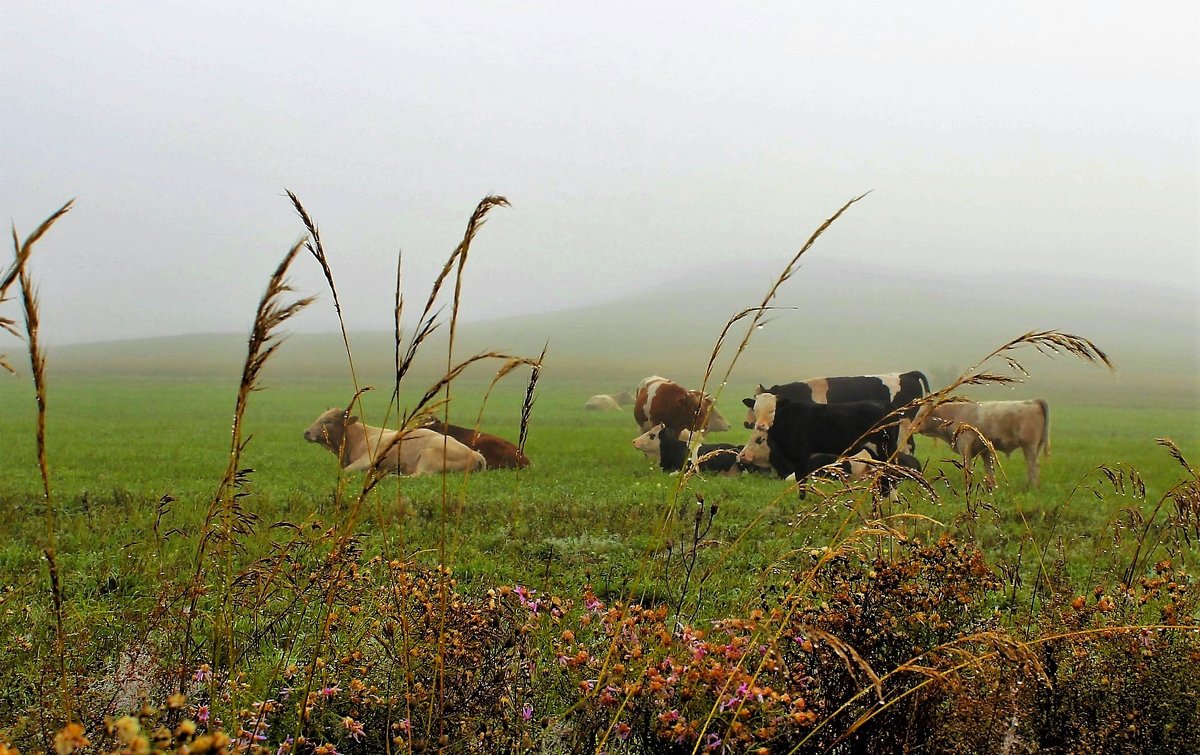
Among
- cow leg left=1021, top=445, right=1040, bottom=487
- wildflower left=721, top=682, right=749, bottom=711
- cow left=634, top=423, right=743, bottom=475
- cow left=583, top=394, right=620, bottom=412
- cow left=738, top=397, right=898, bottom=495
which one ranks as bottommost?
cow left=583, top=394, right=620, bottom=412

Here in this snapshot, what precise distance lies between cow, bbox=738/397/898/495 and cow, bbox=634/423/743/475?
2.33 ft

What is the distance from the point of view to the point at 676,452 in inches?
618

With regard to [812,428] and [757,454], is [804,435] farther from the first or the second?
[757,454]

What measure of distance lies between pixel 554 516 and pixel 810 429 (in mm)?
5773

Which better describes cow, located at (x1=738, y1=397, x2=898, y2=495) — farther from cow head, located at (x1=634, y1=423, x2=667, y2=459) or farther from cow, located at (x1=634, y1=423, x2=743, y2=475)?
cow head, located at (x1=634, y1=423, x2=667, y2=459)

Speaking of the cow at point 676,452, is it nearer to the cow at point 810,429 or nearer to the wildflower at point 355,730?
the cow at point 810,429

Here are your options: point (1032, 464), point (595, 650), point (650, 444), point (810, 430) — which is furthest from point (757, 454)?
point (595, 650)

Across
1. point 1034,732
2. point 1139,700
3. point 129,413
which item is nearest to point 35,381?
point 1034,732

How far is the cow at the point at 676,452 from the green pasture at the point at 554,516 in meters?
0.48

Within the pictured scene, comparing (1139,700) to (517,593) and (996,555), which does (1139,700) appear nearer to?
(517,593)

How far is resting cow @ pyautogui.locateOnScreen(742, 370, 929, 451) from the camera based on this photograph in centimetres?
1570

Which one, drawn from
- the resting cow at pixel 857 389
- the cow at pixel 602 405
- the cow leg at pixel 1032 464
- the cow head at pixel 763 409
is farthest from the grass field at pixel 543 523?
the cow at pixel 602 405

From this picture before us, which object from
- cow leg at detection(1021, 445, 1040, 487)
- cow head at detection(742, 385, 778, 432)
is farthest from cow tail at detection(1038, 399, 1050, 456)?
cow head at detection(742, 385, 778, 432)

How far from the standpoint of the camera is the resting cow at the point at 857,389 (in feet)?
51.5
